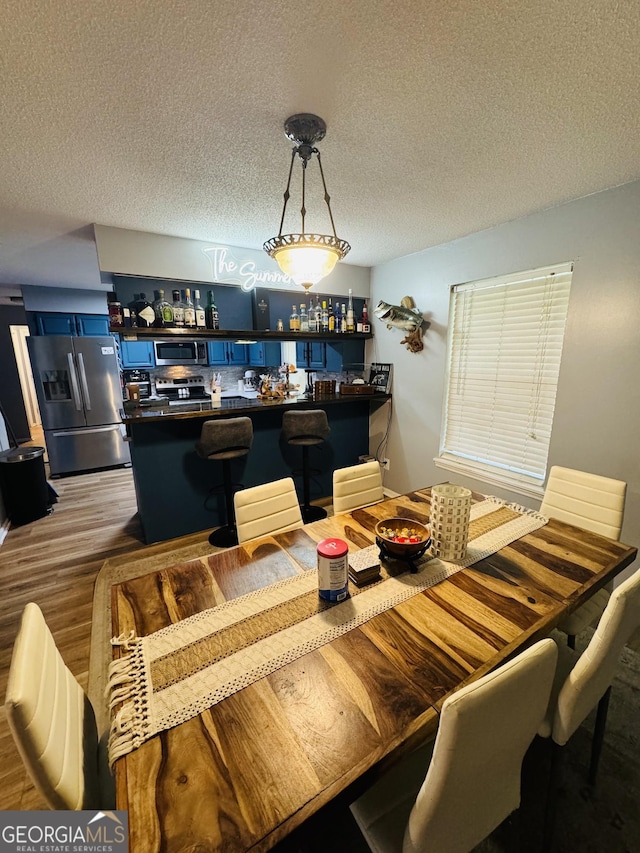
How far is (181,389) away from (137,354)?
2.34 feet

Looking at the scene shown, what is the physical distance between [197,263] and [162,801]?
3184 mm

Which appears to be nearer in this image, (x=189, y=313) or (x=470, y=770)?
(x=470, y=770)

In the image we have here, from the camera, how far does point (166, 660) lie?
0.95 metres

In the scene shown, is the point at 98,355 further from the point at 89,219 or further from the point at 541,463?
the point at 541,463

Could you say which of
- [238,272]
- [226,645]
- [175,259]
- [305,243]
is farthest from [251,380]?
[226,645]

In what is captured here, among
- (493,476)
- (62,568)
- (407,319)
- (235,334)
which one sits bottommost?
(62,568)

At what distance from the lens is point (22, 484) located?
3.31 m

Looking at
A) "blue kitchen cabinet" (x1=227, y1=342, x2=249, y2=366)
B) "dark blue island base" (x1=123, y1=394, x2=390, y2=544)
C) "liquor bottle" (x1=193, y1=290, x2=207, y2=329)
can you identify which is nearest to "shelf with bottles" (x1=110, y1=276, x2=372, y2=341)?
"liquor bottle" (x1=193, y1=290, x2=207, y2=329)

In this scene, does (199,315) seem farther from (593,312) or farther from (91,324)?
(91,324)

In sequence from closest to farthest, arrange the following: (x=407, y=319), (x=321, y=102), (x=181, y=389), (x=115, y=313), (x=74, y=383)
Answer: (x=321, y=102), (x=115, y=313), (x=407, y=319), (x=74, y=383), (x=181, y=389)

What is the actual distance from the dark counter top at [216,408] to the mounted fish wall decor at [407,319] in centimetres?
64

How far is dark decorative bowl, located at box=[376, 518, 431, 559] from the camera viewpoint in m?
1.31

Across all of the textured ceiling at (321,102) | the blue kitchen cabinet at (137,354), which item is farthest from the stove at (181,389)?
the textured ceiling at (321,102)

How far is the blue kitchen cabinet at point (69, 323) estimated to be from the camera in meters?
4.77
